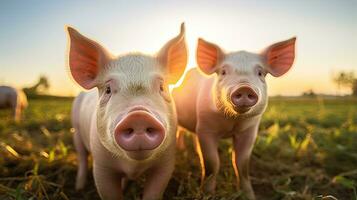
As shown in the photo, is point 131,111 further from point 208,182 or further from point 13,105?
point 13,105

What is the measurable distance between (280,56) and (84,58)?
1.92 meters

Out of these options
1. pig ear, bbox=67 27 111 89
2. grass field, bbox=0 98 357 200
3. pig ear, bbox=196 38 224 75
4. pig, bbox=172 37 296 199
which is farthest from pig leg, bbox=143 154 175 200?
pig ear, bbox=196 38 224 75

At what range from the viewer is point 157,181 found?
2850 millimetres

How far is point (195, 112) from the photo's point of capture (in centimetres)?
387

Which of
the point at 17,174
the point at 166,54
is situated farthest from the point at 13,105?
the point at 166,54

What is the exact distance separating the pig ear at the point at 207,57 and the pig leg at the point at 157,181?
1125 mm

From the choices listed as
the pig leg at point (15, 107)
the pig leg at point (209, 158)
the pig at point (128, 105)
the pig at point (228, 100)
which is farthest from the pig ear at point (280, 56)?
the pig leg at point (15, 107)

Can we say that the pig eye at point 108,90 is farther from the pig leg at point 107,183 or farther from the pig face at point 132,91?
the pig leg at point 107,183

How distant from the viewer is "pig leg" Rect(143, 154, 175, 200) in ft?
9.28

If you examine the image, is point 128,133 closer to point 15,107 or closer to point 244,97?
point 244,97

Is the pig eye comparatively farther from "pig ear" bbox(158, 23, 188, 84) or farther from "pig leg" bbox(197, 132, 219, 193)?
"pig leg" bbox(197, 132, 219, 193)

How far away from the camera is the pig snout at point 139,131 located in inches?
81.3

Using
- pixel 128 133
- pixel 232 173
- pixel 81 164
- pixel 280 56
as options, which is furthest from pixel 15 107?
pixel 128 133

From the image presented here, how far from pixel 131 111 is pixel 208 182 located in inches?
61.7
